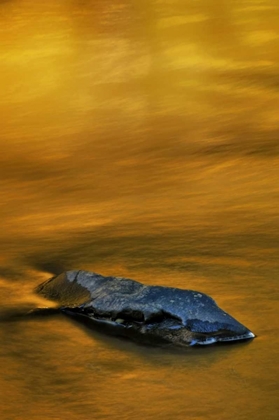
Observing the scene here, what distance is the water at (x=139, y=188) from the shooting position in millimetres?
2691

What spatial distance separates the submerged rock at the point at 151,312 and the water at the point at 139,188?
6cm

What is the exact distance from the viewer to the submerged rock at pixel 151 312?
2.92m

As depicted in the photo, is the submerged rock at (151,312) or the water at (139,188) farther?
the submerged rock at (151,312)

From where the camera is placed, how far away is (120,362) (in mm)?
2818

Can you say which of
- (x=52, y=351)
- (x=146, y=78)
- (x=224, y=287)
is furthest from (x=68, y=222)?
(x=146, y=78)

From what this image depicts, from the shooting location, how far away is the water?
2.69 metres

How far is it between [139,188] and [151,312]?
5.23 feet

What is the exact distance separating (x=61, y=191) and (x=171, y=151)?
732 mm

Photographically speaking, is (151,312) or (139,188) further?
(139,188)

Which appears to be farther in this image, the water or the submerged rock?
the submerged rock

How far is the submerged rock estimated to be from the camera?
2.92m

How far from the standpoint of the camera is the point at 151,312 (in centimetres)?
298

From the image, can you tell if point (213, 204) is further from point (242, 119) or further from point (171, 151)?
point (242, 119)

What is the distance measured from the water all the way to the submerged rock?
0.20 ft
